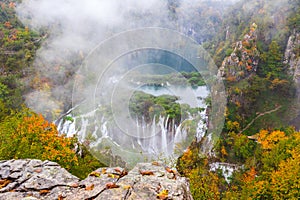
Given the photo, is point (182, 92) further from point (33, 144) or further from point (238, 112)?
point (238, 112)

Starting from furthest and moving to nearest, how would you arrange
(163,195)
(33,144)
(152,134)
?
(152,134)
(33,144)
(163,195)

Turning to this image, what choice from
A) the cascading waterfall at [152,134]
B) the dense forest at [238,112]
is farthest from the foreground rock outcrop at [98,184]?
the dense forest at [238,112]

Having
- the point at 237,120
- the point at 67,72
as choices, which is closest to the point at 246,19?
the point at 237,120

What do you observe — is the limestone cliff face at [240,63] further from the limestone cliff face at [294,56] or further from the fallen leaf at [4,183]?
the fallen leaf at [4,183]

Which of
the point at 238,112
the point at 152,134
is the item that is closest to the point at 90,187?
the point at 152,134

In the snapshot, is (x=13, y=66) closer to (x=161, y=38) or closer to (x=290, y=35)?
(x=161, y=38)

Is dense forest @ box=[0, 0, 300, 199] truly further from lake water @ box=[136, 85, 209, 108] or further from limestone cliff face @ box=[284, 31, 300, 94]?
lake water @ box=[136, 85, 209, 108]
